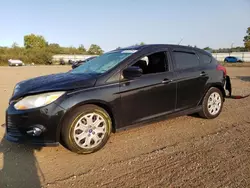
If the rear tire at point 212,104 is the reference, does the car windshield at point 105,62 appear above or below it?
above

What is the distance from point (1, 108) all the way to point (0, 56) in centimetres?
5322

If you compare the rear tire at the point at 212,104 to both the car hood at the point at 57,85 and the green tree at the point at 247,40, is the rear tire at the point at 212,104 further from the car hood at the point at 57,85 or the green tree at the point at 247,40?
the green tree at the point at 247,40

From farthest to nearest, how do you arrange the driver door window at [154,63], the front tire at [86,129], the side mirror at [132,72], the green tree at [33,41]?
the green tree at [33,41] < the driver door window at [154,63] < the side mirror at [132,72] < the front tire at [86,129]

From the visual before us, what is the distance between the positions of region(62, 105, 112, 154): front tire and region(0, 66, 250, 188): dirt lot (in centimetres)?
15

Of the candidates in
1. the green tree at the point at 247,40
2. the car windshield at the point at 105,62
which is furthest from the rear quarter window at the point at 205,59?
the green tree at the point at 247,40

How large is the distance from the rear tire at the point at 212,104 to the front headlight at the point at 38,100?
10.1 ft

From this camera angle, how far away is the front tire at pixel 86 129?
3.30m

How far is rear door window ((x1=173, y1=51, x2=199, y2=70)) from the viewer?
14.8ft

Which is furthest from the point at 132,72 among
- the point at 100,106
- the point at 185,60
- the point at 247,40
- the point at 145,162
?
the point at 247,40

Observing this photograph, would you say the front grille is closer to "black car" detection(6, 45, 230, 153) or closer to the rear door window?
"black car" detection(6, 45, 230, 153)

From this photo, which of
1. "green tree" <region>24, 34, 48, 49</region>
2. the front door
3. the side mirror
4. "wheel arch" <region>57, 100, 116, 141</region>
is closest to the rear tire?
the front door

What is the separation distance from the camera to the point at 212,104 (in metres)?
5.06

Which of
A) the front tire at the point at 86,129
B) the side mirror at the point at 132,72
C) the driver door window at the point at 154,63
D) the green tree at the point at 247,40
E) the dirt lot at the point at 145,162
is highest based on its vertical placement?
the green tree at the point at 247,40

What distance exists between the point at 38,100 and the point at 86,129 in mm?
799
